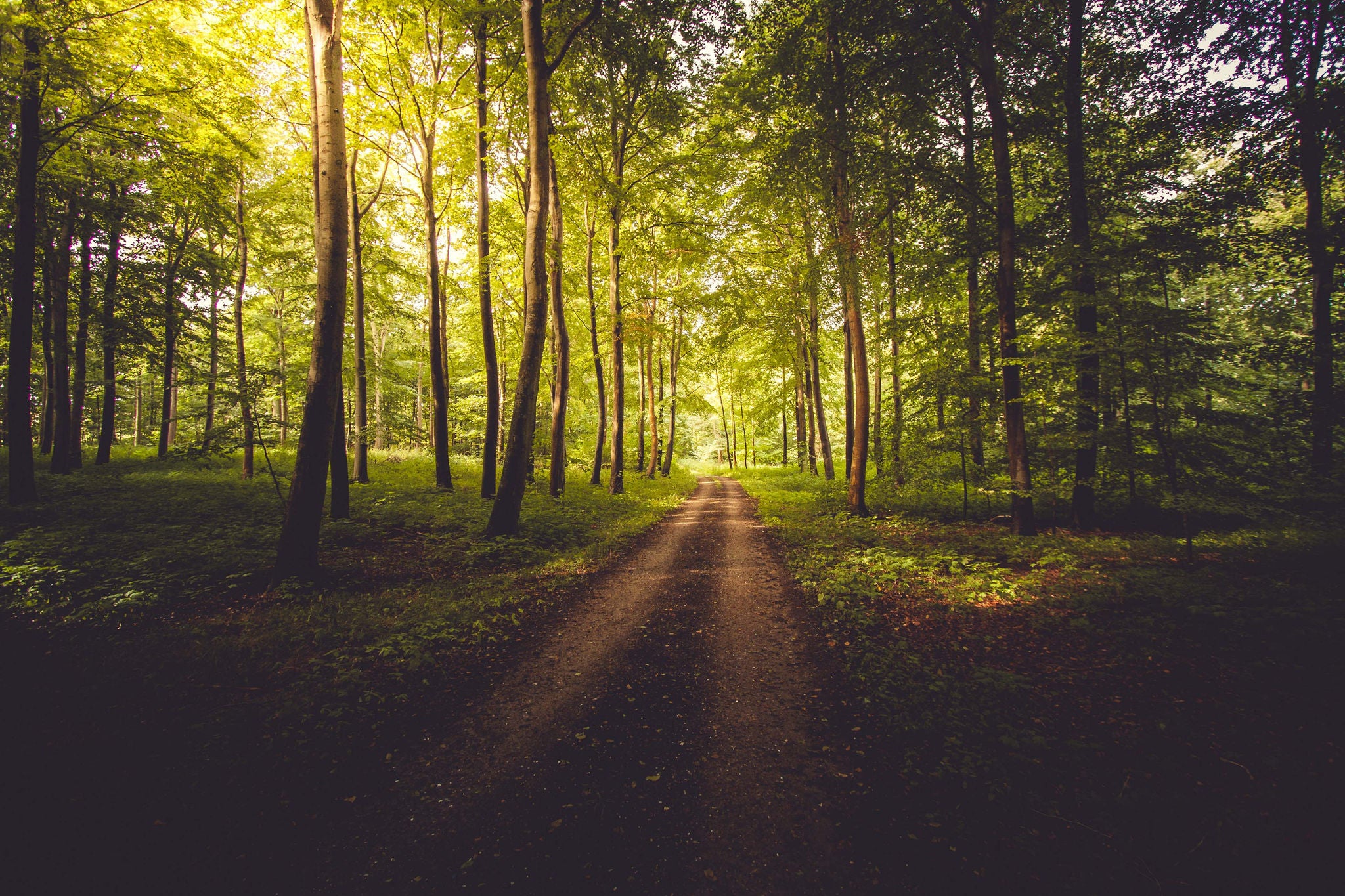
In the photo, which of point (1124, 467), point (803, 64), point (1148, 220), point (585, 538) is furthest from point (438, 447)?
point (1148, 220)

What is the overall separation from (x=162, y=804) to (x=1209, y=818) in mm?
6290

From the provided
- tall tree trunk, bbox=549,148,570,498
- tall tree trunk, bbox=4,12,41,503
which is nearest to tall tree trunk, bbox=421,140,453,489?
tall tree trunk, bbox=549,148,570,498

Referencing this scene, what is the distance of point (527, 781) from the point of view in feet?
10.1

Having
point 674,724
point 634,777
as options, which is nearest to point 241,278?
point 674,724

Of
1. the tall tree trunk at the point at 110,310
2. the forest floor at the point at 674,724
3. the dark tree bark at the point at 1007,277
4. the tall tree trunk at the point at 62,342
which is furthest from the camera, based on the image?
the tall tree trunk at the point at 62,342

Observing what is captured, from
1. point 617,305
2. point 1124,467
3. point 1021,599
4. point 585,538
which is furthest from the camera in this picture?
point 617,305

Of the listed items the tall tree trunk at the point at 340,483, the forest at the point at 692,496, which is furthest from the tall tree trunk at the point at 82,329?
the tall tree trunk at the point at 340,483

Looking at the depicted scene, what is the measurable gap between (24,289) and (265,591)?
34.5ft

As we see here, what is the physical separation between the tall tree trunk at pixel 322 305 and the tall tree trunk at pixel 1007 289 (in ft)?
40.4

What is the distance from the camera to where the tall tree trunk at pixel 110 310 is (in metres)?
12.2

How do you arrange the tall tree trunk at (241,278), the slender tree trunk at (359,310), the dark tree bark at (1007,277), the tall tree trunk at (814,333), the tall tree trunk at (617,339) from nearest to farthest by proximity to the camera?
the dark tree bark at (1007,277)
the slender tree trunk at (359,310)
the tall tree trunk at (814,333)
the tall tree trunk at (241,278)
the tall tree trunk at (617,339)

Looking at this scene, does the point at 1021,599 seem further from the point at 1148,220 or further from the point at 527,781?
the point at 1148,220

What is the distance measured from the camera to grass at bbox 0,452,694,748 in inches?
159

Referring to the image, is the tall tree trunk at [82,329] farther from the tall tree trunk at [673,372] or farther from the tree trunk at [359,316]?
the tall tree trunk at [673,372]
